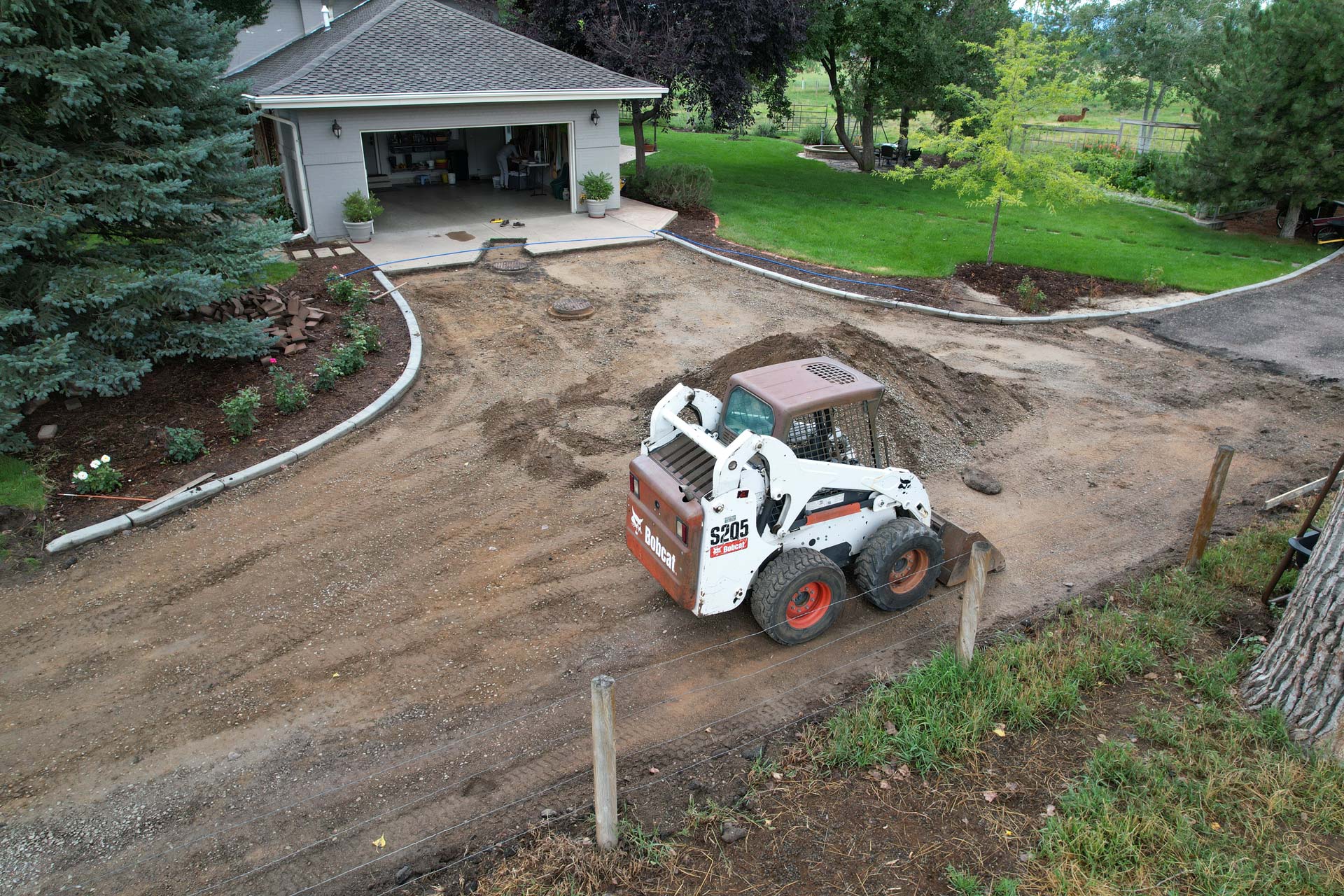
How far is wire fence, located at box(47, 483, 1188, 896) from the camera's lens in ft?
18.0

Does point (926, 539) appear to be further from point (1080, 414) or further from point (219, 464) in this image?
point (219, 464)

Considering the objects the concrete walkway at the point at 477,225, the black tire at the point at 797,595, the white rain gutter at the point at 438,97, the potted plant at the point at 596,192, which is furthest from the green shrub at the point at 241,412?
the potted plant at the point at 596,192

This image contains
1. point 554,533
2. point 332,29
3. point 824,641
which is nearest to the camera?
point 824,641

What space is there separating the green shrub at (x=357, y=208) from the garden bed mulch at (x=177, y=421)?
Answer: 6.42 meters

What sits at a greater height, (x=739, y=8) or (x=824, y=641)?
(x=739, y=8)

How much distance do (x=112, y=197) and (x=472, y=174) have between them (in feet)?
59.2

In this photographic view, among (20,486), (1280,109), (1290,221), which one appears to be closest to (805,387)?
(20,486)

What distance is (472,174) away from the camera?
28125 mm

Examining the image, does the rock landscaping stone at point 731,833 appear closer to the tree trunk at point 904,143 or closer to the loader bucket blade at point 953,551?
the loader bucket blade at point 953,551

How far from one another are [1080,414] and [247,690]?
457 inches

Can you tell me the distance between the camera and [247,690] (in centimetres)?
706

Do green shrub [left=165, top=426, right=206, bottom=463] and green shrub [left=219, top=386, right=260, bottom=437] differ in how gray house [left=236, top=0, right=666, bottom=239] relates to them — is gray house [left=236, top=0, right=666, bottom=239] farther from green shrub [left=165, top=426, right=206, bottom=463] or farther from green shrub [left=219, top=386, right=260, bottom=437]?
green shrub [left=165, top=426, right=206, bottom=463]

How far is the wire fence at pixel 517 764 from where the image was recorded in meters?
5.48

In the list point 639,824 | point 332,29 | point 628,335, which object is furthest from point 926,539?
point 332,29
